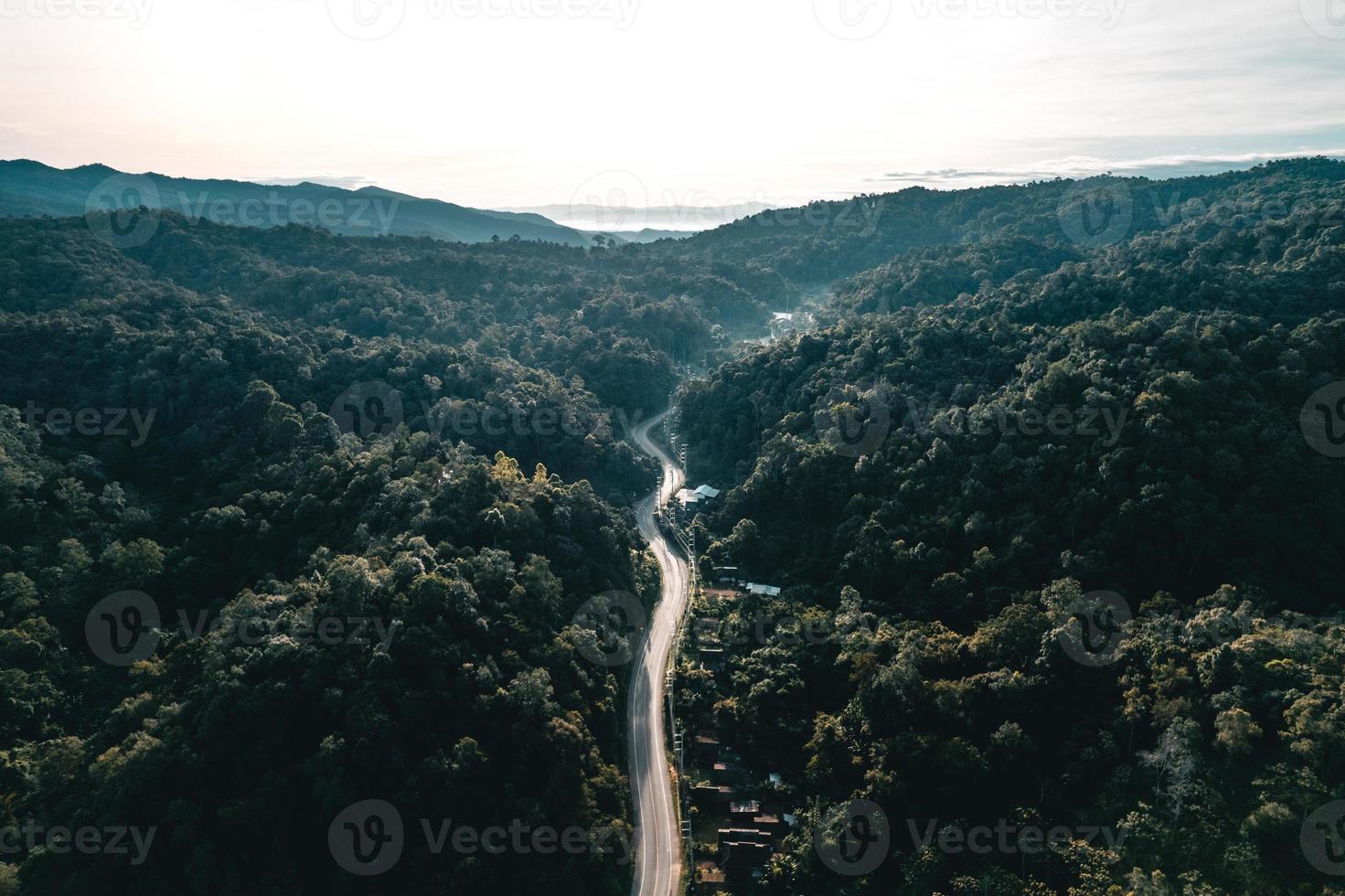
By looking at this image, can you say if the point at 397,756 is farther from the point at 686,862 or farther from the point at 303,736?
the point at 686,862

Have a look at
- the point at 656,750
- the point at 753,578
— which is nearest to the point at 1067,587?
the point at 753,578

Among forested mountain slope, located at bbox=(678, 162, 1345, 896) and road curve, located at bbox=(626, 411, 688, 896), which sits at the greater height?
forested mountain slope, located at bbox=(678, 162, 1345, 896)

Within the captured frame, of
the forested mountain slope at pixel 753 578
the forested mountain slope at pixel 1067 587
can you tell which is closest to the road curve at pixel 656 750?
the forested mountain slope at pixel 753 578

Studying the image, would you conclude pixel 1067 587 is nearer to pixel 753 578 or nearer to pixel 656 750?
pixel 753 578

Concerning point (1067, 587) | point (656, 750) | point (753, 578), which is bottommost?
point (656, 750)

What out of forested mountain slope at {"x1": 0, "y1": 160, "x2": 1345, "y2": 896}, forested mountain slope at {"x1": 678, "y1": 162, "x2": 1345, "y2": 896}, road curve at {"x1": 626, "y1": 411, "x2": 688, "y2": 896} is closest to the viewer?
forested mountain slope at {"x1": 678, "y1": 162, "x2": 1345, "y2": 896}

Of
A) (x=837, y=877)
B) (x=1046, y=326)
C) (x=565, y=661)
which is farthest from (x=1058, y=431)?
(x=565, y=661)

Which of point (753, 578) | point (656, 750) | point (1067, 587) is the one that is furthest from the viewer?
point (753, 578)

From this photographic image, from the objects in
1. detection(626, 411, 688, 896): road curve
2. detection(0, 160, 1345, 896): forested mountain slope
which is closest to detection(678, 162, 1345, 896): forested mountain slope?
detection(0, 160, 1345, 896): forested mountain slope

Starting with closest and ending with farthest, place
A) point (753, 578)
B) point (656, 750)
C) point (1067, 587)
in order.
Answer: point (1067, 587) → point (656, 750) → point (753, 578)

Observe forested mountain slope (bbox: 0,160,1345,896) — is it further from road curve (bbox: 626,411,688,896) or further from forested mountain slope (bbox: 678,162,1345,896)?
road curve (bbox: 626,411,688,896)
